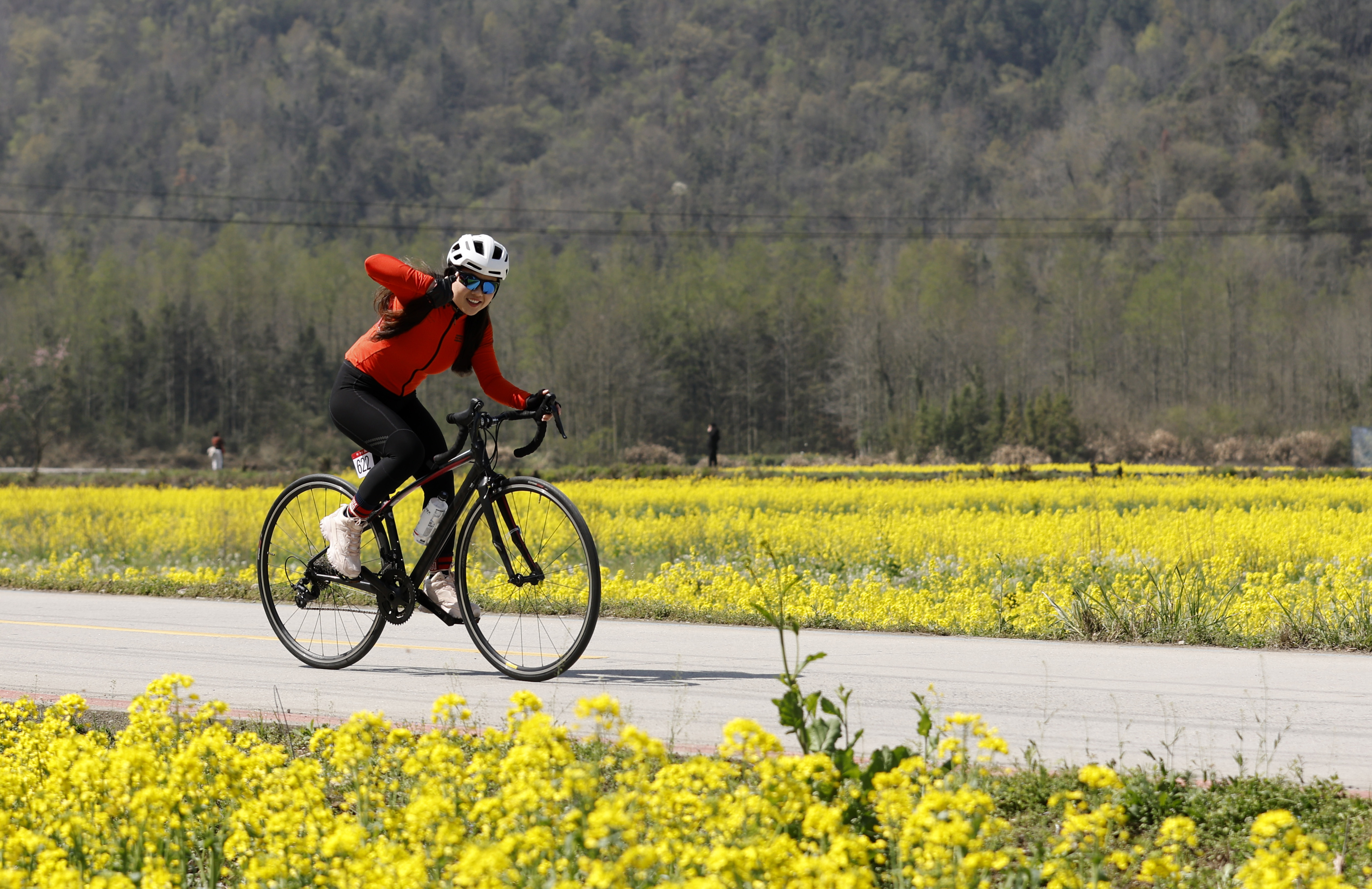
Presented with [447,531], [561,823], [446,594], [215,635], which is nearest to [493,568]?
[446,594]

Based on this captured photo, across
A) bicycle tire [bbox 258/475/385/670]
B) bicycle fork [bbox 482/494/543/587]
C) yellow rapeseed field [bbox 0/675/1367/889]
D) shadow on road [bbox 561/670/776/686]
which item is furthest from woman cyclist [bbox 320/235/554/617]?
yellow rapeseed field [bbox 0/675/1367/889]

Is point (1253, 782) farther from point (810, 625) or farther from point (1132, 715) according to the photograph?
point (810, 625)

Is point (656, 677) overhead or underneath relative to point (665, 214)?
underneath

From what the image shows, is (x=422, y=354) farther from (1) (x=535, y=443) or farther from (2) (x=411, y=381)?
(1) (x=535, y=443)

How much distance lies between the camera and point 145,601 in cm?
1124

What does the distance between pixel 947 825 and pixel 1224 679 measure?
12.9 ft

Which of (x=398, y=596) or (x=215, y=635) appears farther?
(x=215, y=635)

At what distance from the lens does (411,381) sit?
739cm

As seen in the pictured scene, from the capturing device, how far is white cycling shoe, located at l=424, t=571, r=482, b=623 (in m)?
7.25

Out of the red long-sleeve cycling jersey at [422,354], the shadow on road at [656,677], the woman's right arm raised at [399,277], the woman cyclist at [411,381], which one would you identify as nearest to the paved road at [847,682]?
the shadow on road at [656,677]

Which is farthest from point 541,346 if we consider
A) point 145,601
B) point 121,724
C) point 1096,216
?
point 121,724

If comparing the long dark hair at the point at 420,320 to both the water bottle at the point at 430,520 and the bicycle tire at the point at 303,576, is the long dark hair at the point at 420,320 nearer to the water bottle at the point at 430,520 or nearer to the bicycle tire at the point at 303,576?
the water bottle at the point at 430,520

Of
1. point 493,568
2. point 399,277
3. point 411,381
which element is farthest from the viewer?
point 493,568

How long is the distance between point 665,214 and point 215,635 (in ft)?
364
